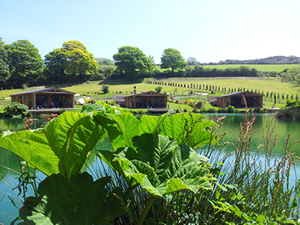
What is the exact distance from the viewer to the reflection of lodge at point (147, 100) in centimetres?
3162

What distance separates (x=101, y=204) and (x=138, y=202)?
0.30m

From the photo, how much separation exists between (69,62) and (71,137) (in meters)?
54.3

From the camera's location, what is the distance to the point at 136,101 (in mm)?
31969

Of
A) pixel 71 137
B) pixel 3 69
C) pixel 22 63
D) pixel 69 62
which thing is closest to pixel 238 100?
pixel 69 62

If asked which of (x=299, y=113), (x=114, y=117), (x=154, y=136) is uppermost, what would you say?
(x=114, y=117)

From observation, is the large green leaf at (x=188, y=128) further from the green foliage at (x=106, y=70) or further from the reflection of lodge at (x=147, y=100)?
the green foliage at (x=106, y=70)

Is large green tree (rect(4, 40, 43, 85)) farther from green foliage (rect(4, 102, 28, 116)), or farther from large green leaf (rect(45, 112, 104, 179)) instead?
large green leaf (rect(45, 112, 104, 179))

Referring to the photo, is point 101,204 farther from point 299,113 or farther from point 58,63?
point 58,63

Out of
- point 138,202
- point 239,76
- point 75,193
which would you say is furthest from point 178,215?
point 239,76

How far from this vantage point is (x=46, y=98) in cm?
2870

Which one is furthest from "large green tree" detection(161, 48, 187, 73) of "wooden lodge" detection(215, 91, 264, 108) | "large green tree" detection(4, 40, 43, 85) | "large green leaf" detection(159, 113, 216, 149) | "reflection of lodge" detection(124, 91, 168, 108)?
"large green leaf" detection(159, 113, 216, 149)

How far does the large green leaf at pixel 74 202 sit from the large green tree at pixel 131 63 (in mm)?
57845

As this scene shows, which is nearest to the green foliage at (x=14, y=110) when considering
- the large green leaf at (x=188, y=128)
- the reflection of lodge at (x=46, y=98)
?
the reflection of lodge at (x=46, y=98)

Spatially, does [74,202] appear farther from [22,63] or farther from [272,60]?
[272,60]
